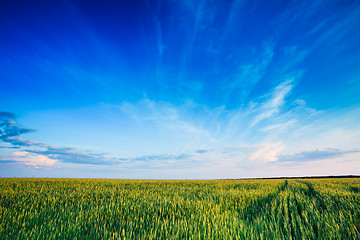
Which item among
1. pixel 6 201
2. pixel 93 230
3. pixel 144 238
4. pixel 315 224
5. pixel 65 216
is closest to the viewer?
pixel 144 238

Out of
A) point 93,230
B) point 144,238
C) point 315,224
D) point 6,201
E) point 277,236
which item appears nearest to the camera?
point 144,238

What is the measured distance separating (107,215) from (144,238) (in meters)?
1.67

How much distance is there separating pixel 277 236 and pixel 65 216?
3470mm

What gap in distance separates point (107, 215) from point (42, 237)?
131 centimetres

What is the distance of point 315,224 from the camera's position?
9.95ft

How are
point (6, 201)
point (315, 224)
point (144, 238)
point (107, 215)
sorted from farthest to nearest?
1. point (6, 201)
2. point (107, 215)
3. point (315, 224)
4. point (144, 238)

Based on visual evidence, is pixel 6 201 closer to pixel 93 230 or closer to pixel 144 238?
pixel 93 230

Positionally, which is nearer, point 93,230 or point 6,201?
point 93,230

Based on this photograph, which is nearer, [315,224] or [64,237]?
[64,237]

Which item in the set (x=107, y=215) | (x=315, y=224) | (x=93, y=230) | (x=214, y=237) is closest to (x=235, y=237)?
(x=214, y=237)

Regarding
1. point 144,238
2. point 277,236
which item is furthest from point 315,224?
point 144,238

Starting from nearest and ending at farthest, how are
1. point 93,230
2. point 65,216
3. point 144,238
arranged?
point 144,238, point 93,230, point 65,216

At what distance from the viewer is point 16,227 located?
2748 millimetres

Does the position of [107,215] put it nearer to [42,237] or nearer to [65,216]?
[65,216]
